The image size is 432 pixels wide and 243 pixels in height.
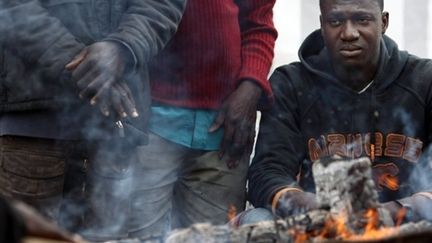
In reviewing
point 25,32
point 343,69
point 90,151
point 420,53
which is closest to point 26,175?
point 90,151

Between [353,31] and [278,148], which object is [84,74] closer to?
[278,148]

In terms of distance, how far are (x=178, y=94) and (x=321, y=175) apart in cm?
140

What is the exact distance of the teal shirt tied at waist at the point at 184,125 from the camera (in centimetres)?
519

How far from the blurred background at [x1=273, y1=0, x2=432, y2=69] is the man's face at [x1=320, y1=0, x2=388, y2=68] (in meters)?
2.08

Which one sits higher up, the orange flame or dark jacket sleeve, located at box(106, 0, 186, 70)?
dark jacket sleeve, located at box(106, 0, 186, 70)

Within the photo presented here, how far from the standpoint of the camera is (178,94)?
5227 millimetres

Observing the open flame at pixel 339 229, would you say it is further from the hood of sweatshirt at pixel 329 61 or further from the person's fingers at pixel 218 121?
the hood of sweatshirt at pixel 329 61

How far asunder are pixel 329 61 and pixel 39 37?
71.3 inches

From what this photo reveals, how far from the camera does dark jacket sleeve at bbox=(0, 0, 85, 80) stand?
4582 mm

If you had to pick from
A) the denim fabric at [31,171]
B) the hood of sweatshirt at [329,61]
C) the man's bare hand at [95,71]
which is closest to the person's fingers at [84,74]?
the man's bare hand at [95,71]

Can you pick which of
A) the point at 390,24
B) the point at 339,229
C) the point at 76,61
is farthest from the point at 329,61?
the point at 390,24

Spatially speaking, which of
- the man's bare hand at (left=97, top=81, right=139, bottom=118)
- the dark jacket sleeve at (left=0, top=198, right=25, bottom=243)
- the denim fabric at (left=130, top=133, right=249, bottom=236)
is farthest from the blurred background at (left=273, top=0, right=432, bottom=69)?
the dark jacket sleeve at (left=0, top=198, right=25, bottom=243)

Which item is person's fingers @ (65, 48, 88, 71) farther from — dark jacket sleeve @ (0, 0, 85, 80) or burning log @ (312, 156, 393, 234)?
burning log @ (312, 156, 393, 234)

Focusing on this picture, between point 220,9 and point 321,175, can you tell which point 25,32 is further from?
point 321,175
